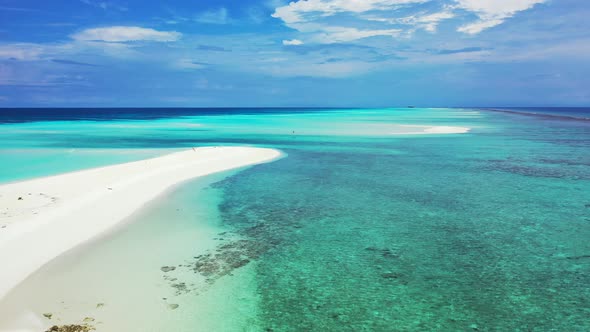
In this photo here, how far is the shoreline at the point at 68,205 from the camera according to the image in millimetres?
7398

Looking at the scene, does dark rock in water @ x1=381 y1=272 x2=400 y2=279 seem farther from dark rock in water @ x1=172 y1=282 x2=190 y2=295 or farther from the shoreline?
the shoreline

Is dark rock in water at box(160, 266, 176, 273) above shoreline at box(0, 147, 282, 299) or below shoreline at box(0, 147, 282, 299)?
below

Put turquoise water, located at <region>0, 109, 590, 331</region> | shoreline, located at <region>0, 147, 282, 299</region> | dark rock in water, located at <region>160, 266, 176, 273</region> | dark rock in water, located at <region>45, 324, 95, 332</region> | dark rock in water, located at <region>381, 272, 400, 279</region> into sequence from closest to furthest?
1. dark rock in water, located at <region>45, 324, 95, 332</region>
2. turquoise water, located at <region>0, 109, 590, 331</region>
3. dark rock in water, located at <region>381, 272, 400, 279</region>
4. dark rock in water, located at <region>160, 266, 176, 273</region>
5. shoreline, located at <region>0, 147, 282, 299</region>

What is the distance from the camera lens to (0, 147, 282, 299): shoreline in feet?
24.3

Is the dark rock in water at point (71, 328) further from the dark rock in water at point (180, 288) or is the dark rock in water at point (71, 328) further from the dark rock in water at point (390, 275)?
the dark rock in water at point (390, 275)

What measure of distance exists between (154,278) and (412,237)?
5306 mm

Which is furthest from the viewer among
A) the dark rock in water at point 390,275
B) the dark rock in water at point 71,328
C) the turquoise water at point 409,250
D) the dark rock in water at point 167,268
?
the dark rock in water at point 167,268

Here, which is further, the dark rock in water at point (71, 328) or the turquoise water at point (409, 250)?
the turquoise water at point (409, 250)

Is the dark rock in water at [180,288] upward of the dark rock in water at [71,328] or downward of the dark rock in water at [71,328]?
downward

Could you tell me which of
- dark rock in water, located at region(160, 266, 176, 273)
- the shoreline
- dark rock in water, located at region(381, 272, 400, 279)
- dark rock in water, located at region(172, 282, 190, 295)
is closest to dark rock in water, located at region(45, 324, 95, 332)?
dark rock in water, located at region(172, 282, 190, 295)

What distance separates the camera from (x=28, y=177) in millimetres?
15055

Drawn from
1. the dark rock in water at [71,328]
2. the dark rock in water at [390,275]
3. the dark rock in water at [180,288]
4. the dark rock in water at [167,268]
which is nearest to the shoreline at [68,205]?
the dark rock in water at [71,328]

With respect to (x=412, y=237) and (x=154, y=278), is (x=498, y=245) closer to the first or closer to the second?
(x=412, y=237)

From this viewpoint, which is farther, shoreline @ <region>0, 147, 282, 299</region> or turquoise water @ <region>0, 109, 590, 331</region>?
shoreline @ <region>0, 147, 282, 299</region>
